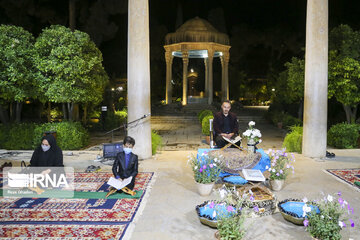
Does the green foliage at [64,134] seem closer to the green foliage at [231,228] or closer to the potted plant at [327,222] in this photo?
the green foliage at [231,228]

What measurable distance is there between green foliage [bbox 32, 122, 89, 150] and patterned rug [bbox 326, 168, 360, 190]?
7.71 metres

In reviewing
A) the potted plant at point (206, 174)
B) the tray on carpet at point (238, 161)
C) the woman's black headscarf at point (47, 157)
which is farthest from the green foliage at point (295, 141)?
the woman's black headscarf at point (47, 157)

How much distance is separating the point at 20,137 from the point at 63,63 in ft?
9.68

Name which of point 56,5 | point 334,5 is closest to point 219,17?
point 334,5

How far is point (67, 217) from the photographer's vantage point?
4598 millimetres

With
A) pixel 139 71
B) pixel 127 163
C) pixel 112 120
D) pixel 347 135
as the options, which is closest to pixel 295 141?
pixel 347 135

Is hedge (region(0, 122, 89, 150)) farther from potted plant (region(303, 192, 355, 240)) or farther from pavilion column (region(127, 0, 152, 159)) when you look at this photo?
→ potted plant (region(303, 192, 355, 240))

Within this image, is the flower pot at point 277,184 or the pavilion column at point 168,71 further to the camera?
the pavilion column at point 168,71

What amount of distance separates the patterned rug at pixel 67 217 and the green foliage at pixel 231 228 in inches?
51.1

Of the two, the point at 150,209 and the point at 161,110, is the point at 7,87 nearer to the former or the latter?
the point at 150,209

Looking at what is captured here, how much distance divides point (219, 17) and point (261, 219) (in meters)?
37.0

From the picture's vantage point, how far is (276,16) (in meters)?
39.2

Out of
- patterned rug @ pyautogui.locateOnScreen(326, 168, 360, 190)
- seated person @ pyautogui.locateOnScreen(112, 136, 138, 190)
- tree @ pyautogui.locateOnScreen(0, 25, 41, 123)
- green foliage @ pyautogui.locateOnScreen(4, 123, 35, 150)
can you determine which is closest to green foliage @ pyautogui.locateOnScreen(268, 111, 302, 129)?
patterned rug @ pyautogui.locateOnScreen(326, 168, 360, 190)

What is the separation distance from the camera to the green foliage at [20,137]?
1080 centimetres
